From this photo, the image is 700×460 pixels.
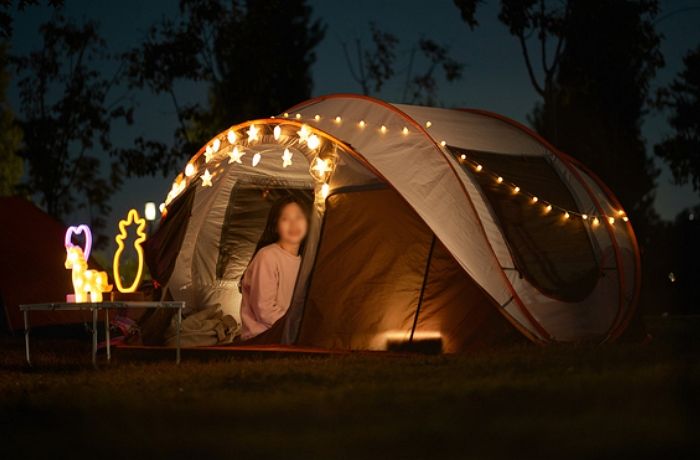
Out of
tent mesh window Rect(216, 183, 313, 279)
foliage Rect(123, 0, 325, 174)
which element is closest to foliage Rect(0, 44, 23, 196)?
foliage Rect(123, 0, 325, 174)

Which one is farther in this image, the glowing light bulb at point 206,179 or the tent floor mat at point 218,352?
the glowing light bulb at point 206,179

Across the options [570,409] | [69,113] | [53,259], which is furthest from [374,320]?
[69,113]

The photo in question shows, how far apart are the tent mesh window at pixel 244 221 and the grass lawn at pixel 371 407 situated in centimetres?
262

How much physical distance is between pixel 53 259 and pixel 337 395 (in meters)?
7.63

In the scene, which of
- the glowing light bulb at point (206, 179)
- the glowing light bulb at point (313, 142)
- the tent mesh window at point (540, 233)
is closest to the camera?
the tent mesh window at point (540, 233)

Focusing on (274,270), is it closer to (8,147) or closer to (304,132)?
(304,132)

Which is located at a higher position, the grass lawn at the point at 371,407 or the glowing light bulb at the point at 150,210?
the glowing light bulb at the point at 150,210

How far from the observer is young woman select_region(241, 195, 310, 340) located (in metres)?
→ 9.68

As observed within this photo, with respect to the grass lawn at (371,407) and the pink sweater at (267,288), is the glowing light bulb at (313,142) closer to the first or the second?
the pink sweater at (267,288)

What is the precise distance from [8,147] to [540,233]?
31.2 metres

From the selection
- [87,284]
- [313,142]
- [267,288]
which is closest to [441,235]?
[313,142]

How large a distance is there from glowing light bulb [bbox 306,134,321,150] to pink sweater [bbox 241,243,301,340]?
125 centimetres

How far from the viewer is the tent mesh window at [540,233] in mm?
8695

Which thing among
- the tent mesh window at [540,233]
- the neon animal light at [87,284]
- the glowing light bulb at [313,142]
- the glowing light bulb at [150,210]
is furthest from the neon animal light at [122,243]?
the glowing light bulb at [150,210]
